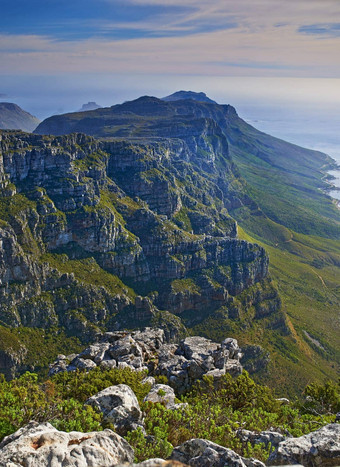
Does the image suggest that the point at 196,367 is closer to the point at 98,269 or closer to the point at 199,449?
the point at 199,449

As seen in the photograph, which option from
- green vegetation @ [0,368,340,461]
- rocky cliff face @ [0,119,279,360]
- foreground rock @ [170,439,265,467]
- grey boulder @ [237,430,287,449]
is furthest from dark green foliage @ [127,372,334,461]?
rocky cliff face @ [0,119,279,360]

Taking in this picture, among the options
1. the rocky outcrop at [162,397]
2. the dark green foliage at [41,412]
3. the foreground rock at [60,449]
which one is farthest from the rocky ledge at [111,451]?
the rocky outcrop at [162,397]

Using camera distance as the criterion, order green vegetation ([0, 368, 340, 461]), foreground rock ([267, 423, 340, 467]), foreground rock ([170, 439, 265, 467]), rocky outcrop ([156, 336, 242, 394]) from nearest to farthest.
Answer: foreground rock ([170, 439, 265, 467]), foreground rock ([267, 423, 340, 467]), green vegetation ([0, 368, 340, 461]), rocky outcrop ([156, 336, 242, 394])

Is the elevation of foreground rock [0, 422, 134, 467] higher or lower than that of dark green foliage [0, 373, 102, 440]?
higher

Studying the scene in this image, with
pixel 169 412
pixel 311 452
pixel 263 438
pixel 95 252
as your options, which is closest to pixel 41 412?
pixel 169 412

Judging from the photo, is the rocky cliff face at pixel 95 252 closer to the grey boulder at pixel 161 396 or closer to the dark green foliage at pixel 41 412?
the grey boulder at pixel 161 396

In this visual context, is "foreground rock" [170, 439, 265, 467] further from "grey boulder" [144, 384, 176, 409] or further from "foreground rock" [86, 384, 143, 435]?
"grey boulder" [144, 384, 176, 409]

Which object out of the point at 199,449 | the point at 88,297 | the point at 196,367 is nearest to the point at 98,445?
the point at 199,449
